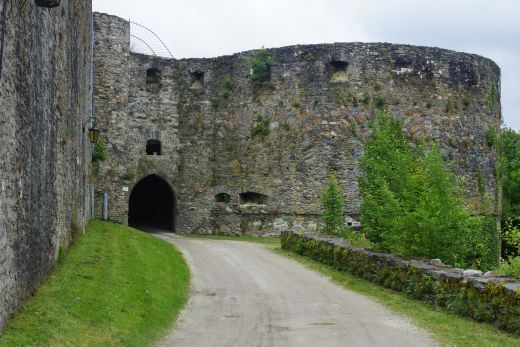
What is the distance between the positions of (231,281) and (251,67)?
14681 millimetres

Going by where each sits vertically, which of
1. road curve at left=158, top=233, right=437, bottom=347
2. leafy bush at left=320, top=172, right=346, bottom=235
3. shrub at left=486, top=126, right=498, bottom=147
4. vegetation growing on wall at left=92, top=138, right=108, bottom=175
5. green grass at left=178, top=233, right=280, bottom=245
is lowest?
green grass at left=178, top=233, right=280, bottom=245

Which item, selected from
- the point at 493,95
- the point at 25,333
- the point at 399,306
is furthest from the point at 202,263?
the point at 493,95

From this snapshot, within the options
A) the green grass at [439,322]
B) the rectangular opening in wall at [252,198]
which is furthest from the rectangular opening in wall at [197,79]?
the green grass at [439,322]

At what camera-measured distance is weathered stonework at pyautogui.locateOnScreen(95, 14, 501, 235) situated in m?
26.3

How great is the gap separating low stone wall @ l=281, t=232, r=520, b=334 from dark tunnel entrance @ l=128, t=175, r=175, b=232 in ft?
52.0

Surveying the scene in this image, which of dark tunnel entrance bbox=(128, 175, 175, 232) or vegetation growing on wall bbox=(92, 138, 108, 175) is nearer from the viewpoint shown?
vegetation growing on wall bbox=(92, 138, 108, 175)

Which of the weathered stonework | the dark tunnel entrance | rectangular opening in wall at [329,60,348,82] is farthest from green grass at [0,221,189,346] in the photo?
the dark tunnel entrance

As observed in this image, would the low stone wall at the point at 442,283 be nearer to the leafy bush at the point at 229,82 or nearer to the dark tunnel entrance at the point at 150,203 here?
the leafy bush at the point at 229,82

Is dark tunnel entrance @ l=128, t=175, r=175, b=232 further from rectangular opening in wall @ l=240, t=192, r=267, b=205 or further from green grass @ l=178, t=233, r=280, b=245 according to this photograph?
rectangular opening in wall @ l=240, t=192, r=267, b=205

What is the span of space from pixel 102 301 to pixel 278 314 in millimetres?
2930

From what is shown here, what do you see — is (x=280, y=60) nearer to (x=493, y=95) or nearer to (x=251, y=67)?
(x=251, y=67)

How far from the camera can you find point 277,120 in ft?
88.1

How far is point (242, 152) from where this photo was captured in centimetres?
2745

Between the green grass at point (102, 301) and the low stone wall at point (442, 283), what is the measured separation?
395 cm
